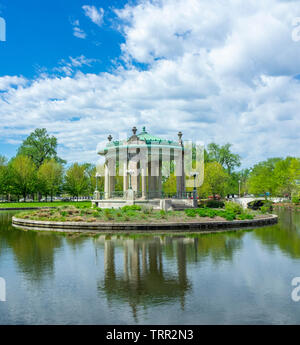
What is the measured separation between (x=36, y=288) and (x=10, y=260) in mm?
4316

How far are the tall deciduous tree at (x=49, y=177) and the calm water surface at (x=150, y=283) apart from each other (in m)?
50.9

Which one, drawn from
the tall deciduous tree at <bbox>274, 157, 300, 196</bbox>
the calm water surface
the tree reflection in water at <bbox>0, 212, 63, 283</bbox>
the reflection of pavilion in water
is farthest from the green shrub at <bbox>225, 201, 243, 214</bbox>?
the tall deciduous tree at <bbox>274, 157, 300, 196</bbox>

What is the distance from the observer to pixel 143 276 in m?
9.46

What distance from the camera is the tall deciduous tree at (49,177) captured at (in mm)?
64125

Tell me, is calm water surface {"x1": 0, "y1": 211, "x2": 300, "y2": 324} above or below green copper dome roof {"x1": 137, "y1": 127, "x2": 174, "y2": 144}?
below

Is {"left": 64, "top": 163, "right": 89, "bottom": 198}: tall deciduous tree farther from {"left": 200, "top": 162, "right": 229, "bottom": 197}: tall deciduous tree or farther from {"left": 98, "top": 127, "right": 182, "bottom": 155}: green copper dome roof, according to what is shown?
{"left": 98, "top": 127, "right": 182, "bottom": 155}: green copper dome roof

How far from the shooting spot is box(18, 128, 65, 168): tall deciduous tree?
251 feet

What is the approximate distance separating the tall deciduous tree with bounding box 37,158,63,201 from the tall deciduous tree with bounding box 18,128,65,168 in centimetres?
1045

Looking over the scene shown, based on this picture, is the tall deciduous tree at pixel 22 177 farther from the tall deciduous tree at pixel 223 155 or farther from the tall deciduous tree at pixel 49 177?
the tall deciduous tree at pixel 223 155

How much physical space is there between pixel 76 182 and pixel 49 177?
578 centimetres

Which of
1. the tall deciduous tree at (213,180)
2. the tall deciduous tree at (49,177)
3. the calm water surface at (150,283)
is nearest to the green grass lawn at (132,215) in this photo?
the calm water surface at (150,283)

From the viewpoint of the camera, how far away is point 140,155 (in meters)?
30.0

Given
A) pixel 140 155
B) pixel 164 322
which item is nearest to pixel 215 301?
pixel 164 322

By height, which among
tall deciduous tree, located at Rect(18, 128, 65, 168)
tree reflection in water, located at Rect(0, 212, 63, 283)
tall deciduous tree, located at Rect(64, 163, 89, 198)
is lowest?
tree reflection in water, located at Rect(0, 212, 63, 283)
